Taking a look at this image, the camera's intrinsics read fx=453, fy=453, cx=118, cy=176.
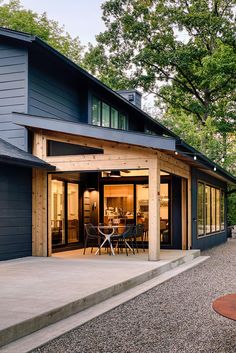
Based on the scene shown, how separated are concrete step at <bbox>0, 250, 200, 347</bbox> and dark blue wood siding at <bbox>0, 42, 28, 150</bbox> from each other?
14.8 feet

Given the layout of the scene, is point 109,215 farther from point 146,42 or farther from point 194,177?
point 146,42

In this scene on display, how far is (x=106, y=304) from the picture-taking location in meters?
6.08

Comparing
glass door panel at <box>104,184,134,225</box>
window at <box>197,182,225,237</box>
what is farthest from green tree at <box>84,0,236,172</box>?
glass door panel at <box>104,184,134,225</box>

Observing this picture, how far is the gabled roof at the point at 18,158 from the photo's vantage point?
8555mm

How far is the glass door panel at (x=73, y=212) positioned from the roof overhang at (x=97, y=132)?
3.17m

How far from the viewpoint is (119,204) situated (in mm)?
13578

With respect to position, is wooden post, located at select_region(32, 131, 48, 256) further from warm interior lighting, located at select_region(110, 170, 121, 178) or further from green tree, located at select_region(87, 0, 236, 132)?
green tree, located at select_region(87, 0, 236, 132)

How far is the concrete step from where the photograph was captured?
4.39 metres

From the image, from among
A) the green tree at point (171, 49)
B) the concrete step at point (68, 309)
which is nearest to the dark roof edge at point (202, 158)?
the concrete step at point (68, 309)

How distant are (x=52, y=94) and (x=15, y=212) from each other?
3475 millimetres

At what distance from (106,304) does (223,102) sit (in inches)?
878

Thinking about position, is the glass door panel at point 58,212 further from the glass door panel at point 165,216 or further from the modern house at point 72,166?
the glass door panel at point 165,216

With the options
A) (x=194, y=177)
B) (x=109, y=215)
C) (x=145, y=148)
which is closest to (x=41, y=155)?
(x=145, y=148)

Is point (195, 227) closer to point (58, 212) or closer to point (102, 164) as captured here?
point (58, 212)
